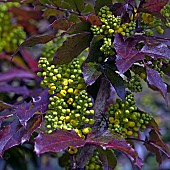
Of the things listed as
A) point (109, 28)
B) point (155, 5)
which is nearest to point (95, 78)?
point (109, 28)

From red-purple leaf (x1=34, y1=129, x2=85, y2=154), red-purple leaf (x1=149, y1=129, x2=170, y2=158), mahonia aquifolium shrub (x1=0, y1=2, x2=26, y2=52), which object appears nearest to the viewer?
red-purple leaf (x1=34, y1=129, x2=85, y2=154)

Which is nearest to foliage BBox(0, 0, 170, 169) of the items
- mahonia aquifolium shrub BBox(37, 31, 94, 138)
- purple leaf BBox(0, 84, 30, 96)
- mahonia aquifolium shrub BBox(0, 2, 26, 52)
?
mahonia aquifolium shrub BBox(37, 31, 94, 138)

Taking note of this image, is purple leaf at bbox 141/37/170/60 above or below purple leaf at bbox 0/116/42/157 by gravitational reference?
above

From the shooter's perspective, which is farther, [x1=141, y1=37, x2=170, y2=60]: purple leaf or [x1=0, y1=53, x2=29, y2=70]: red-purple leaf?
[x1=0, y1=53, x2=29, y2=70]: red-purple leaf

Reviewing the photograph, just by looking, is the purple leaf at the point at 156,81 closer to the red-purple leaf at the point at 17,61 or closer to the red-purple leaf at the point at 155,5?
the red-purple leaf at the point at 155,5

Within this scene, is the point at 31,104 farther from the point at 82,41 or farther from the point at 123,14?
the point at 123,14

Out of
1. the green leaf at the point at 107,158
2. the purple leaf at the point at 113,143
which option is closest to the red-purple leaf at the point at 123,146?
the purple leaf at the point at 113,143

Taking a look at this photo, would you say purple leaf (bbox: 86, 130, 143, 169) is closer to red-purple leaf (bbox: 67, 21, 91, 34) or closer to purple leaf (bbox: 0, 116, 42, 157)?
purple leaf (bbox: 0, 116, 42, 157)

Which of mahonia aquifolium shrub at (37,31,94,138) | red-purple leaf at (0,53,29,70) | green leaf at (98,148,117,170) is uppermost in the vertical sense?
mahonia aquifolium shrub at (37,31,94,138)

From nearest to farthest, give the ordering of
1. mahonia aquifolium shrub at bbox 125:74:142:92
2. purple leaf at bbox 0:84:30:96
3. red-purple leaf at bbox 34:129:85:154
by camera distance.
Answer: red-purple leaf at bbox 34:129:85:154, mahonia aquifolium shrub at bbox 125:74:142:92, purple leaf at bbox 0:84:30:96
